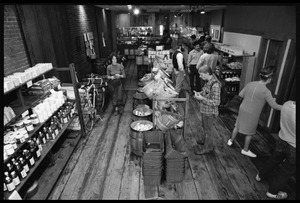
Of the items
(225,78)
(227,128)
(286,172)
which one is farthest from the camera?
(225,78)

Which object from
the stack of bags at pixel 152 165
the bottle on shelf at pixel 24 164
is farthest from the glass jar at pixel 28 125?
the stack of bags at pixel 152 165

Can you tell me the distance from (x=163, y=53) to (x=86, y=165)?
5.17 meters

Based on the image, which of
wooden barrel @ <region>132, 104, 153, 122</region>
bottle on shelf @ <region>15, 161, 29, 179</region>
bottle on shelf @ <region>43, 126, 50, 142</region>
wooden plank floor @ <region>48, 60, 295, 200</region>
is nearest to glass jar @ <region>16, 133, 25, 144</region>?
bottle on shelf @ <region>15, 161, 29, 179</region>

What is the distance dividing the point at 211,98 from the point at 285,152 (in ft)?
4.73

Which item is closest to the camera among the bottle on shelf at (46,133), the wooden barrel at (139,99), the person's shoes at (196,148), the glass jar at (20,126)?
the glass jar at (20,126)

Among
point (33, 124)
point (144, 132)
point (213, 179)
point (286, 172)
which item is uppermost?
point (33, 124)

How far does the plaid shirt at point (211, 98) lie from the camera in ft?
11.6

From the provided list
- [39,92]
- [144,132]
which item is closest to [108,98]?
[39,92]

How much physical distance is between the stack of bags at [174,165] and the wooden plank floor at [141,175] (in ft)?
0.93

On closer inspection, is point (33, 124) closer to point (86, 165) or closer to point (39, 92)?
point (39, 92)

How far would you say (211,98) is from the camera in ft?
12.0

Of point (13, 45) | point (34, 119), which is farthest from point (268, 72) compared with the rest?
point (13, 45)

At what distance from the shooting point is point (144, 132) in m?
3.50

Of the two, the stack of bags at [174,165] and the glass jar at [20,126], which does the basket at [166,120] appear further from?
the glass jar at [20,126]
